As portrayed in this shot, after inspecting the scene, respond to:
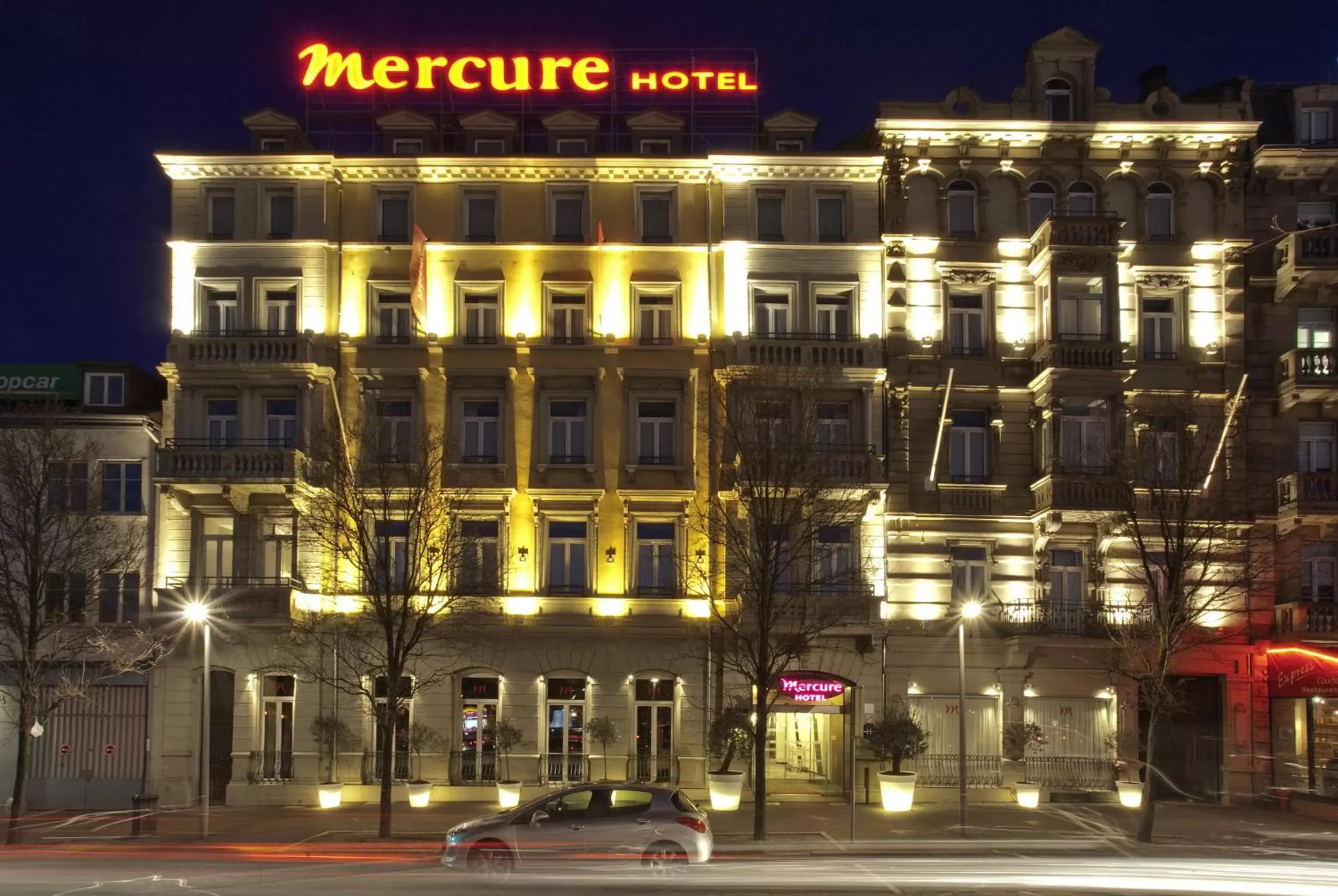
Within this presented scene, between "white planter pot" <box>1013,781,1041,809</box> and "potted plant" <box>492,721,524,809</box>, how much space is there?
13.8 metres

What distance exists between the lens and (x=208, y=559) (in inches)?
1586

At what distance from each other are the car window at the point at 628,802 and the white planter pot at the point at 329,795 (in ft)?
50.0

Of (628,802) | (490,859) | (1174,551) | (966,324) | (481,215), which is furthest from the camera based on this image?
(481,215)

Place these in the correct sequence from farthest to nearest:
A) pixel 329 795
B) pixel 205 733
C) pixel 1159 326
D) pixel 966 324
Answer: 1. pixel 966 324
2. pixel 1159 326
3. pixel 329 795
4. pixel 205 733

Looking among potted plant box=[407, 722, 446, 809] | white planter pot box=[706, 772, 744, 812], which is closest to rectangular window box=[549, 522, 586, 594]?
potted plant box=[407, 722, 446, 809]

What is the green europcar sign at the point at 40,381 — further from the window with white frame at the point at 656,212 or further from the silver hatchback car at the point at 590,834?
the silver hatchback car at the point at 590,834

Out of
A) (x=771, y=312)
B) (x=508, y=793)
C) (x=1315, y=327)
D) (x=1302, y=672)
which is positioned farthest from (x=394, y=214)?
(x=1302, y=672)

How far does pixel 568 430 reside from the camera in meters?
41.1

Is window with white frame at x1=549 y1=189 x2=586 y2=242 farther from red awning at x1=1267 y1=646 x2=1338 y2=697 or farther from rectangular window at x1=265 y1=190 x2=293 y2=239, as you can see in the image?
red awning at x1=1267 y1=646 x2=1338 y2=697

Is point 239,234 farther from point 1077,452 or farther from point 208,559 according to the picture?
point 1077,452

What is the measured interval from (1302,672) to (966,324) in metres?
13.6

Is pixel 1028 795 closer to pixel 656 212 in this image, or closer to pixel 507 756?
pixel 507 756

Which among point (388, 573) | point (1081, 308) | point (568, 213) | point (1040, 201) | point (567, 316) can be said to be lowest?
point (388, 573)

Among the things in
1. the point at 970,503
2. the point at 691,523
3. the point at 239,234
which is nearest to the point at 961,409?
the point at 970,503
